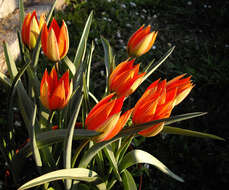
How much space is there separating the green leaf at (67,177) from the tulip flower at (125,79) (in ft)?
0.79

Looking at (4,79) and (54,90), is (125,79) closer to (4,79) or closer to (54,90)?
(54,90)

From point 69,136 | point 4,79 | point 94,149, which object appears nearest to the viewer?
point 69,136

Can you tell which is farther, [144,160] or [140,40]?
[140,40]

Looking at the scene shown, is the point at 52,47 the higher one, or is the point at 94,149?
the point at 52,47

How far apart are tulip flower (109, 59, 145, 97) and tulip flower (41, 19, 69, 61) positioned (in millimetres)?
173

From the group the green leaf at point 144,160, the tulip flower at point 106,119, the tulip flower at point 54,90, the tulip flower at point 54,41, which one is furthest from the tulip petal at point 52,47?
the green leaf at point 144,160

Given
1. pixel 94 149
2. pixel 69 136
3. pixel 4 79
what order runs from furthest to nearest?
pixel 4 79, pixel 94 149, pixel 69 136

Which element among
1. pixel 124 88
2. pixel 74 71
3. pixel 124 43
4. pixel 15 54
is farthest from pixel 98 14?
pixel 124 88

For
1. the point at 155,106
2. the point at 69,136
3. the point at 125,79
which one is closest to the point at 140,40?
the point at 125,79

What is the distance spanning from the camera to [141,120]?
0.64 m

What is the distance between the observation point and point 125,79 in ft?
2.25

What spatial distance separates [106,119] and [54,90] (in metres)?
0.15

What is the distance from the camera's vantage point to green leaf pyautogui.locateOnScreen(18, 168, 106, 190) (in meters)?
0.53

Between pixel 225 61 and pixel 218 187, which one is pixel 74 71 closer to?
pixel 218 187
